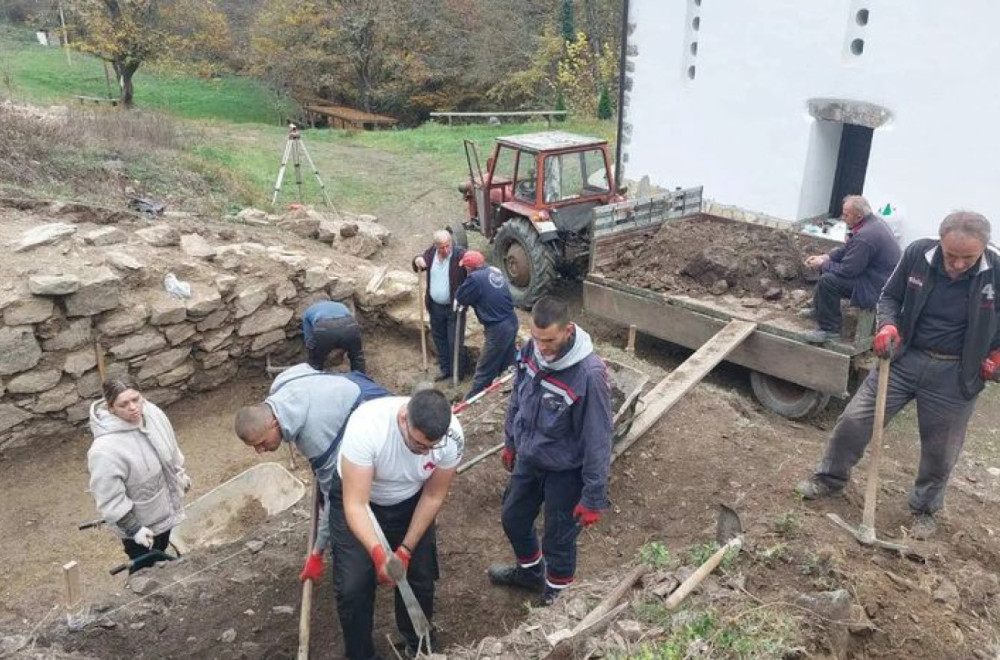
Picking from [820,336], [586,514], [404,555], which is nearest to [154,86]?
[820,336]

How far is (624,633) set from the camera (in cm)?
258

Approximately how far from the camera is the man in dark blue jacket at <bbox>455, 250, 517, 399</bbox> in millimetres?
6137

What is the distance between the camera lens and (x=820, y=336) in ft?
19.9

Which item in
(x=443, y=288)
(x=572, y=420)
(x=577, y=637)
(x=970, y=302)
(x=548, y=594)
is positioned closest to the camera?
(x=577, y=637)

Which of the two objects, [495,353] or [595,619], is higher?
[595,619]

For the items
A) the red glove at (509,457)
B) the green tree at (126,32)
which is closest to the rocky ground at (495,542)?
the red glove at (509,457)

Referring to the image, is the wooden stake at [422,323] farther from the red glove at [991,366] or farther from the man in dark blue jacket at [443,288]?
the red glove at [991,366]

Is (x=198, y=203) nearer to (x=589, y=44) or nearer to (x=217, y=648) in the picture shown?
(x=217, y=648)

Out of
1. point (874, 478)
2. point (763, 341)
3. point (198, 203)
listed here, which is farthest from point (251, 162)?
point (874, 478)

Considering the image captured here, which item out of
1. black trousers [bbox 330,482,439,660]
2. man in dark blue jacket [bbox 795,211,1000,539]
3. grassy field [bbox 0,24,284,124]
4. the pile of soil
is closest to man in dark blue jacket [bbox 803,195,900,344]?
the pile of soil

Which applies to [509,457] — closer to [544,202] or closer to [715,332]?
[715,332]

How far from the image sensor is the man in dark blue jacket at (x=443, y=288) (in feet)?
22.0

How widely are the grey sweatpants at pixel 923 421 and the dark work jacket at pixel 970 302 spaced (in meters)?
0.08

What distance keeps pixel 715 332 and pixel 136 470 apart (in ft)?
15.8
